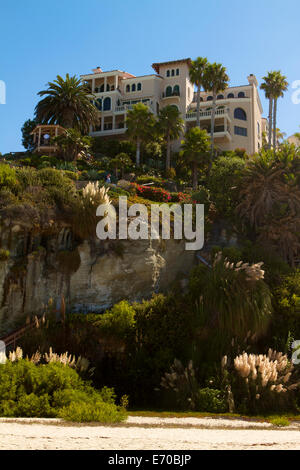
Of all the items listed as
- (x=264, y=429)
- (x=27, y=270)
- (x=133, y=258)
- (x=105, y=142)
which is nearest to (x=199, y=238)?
(x=133, y=258)

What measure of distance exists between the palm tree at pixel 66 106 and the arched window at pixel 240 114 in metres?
21.2

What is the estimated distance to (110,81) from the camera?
2466 inches

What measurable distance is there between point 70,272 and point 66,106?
29887mm

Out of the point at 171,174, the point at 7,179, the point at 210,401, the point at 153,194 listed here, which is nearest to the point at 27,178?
the point at 7,179

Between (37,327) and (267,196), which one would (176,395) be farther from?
(267,196)

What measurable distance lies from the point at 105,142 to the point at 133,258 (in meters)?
34.4

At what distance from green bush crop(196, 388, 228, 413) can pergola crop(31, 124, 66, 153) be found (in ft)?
110

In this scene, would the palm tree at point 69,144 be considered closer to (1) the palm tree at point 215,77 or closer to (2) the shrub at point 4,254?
(1) the palm tree at point 215,77

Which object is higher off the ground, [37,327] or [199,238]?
[199,238]

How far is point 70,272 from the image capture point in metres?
20.8

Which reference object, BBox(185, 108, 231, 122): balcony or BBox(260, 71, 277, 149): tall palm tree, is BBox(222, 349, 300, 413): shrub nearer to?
BBox(260, 71, 277, 149): tall palm tree

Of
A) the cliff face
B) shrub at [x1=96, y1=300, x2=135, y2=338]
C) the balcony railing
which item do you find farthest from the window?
shrub at [x1=96, y1=300, x2=135, y2=338]

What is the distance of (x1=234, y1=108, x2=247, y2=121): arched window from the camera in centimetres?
5786
